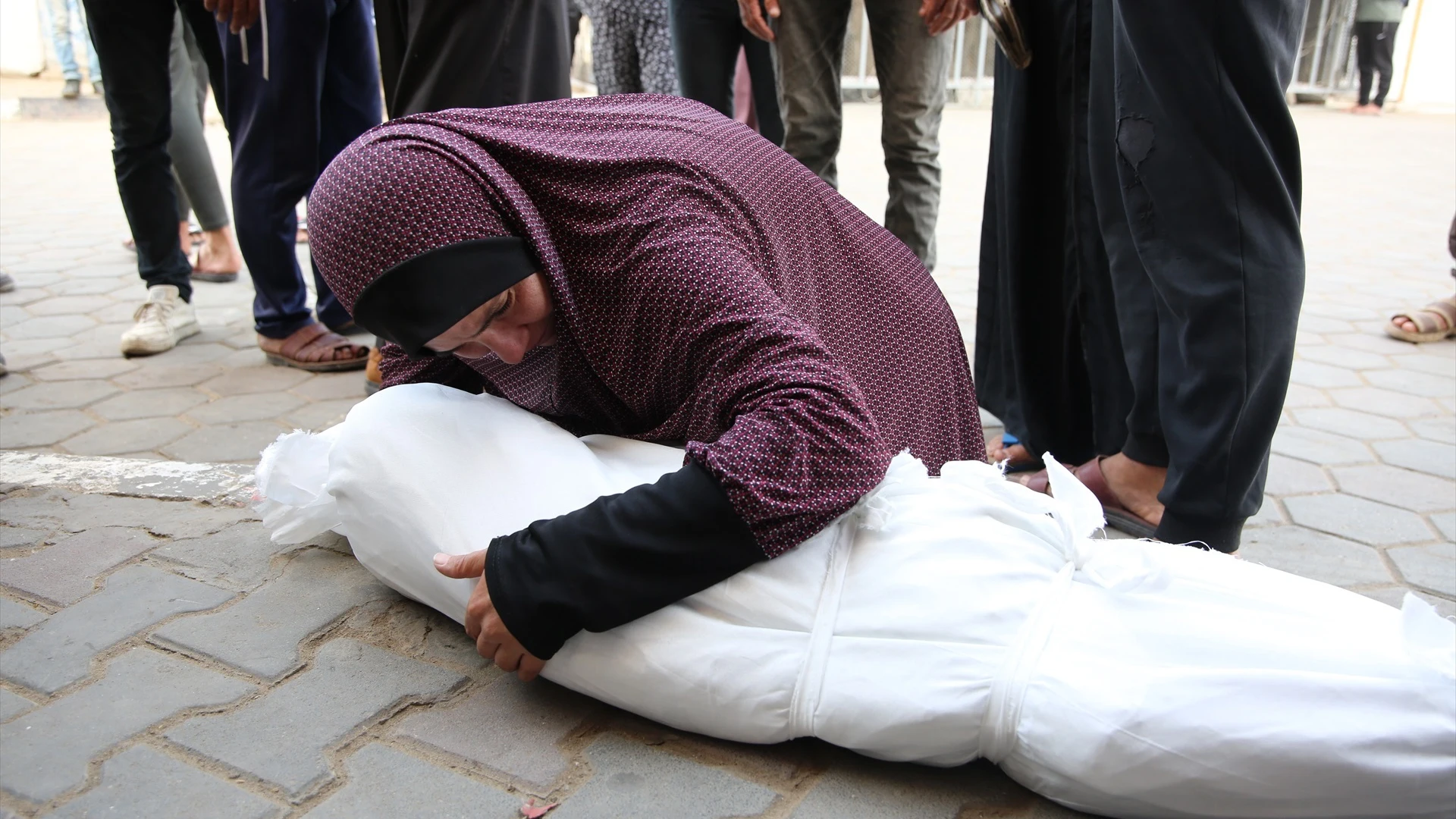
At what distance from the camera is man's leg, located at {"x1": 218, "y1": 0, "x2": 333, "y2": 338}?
9.70ft

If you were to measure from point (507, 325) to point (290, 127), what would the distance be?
6.06 ft

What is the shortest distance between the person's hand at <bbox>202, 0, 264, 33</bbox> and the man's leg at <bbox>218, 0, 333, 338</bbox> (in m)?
0.03

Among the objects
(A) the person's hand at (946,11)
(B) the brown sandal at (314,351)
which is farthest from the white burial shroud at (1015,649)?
(B) the brown sandal at (314,351)

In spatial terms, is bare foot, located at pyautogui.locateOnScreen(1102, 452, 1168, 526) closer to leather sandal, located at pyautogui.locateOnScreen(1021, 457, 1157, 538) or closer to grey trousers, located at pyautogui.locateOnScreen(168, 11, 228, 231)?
leather sandal, located at pyautogui.locateOnScreen(1021, 457, 1157, 538)

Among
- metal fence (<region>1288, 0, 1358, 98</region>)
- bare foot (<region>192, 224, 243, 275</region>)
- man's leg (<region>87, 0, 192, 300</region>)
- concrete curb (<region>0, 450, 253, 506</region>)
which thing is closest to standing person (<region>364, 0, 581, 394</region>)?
concrete curb (<region>0, 450, 253, 506</region>)

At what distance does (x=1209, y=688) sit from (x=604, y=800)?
73cm

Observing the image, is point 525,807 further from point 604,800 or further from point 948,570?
point 948,570

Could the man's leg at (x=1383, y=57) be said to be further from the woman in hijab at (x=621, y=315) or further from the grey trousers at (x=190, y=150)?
the woman in hijab at (x=621, y=315)

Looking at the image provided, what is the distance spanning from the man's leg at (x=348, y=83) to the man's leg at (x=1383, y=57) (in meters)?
11.8

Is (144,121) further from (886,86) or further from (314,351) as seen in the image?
(886,86)

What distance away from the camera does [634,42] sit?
3.92 metres

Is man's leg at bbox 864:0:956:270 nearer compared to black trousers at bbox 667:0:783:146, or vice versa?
man's leg at bbox 864:0:956:270

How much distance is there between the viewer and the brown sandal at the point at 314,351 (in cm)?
326

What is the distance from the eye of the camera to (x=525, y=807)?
1364mm
